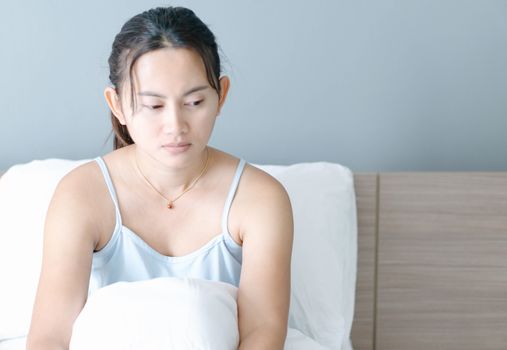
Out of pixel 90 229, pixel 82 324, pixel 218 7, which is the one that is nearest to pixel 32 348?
pixel 82 324

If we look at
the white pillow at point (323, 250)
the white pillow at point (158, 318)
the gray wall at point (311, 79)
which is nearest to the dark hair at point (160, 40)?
the white pillow at point (158, 318)

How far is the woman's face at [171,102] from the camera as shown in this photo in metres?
1.30

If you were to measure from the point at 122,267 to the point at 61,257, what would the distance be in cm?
15

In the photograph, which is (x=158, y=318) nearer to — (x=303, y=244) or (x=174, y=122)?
(x=174, y=122)

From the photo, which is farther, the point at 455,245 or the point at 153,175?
the point at 455,245

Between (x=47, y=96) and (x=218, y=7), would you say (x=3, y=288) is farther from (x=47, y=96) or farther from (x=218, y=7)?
(x=218, y=7)

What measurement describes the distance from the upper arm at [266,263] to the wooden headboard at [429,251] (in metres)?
0.44

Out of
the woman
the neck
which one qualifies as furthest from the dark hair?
the neck

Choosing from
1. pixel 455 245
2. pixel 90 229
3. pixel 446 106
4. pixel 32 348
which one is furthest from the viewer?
pixel 446 106

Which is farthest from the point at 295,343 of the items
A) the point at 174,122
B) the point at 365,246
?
the point at 174,122

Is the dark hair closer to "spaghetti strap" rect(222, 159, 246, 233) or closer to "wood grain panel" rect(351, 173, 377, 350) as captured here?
"spaghetti strap" rect(222, 159, 246, 233)

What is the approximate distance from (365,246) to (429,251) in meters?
0.15

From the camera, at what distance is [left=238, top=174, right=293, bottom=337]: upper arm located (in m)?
1.41

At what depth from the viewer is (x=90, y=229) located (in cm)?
144
